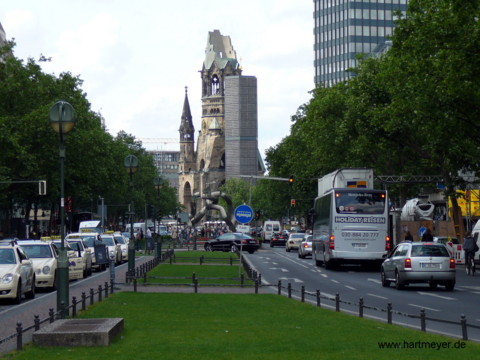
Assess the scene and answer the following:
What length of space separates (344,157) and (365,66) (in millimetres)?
12547

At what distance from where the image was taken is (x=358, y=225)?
44.2 m

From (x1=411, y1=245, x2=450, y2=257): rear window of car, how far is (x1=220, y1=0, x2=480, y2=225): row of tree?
9171 mm

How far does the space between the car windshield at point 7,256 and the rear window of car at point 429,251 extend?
11.7 metres

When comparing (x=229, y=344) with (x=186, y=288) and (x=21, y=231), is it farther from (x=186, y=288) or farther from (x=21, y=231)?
(x=21, y=231)

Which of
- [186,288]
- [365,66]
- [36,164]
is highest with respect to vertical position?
[365,66]

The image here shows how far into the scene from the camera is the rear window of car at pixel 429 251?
3092 cm

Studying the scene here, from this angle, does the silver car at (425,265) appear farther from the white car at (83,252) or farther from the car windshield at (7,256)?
the white car at (83,252)

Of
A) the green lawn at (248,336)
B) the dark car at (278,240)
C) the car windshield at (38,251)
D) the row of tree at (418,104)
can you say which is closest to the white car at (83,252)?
the car windshield at (38,251)

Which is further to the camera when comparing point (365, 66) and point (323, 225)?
point (365, 66)

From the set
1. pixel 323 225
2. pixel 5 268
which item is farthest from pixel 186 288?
pixel 323 225

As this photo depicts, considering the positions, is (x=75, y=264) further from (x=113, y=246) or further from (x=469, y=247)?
(x=469, y=247)

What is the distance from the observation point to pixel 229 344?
14539 mm

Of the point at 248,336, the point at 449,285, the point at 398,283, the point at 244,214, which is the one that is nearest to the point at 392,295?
the point at 398,283

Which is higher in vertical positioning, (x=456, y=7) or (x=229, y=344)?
(x=456, y=7)
